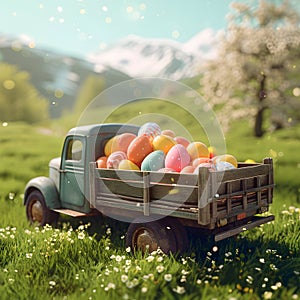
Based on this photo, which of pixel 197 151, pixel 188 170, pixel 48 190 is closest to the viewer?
pixel 188 170

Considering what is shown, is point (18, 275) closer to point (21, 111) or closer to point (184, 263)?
point (184, 263)

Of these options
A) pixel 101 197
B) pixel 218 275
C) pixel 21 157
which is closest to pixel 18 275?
pixel 101 197

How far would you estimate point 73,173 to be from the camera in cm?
592

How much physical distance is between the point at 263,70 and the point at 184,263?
13498 millimetres

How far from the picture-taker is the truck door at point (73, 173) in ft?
18.9

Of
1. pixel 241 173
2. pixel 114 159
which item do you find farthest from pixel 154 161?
pixel 241 173

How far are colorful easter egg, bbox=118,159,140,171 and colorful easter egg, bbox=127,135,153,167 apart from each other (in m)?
0.08

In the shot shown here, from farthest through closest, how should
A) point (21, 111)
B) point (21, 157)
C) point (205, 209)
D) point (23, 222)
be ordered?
point (21, 111), point (21, 157), point (23, 222), point (205, 209)

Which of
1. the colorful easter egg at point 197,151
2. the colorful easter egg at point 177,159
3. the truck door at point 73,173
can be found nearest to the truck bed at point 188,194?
the colorful easter egg at point 177,159

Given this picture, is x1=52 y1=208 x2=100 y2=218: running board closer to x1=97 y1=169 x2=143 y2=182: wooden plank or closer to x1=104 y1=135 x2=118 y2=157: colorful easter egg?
x1=97 y1=169 x2=143 y2=182: wooden plank

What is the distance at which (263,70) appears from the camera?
16656mm

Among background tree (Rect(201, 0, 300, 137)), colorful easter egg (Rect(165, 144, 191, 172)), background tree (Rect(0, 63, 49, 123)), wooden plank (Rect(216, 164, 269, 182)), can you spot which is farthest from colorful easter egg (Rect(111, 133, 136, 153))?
background tree (Rect(0, 63, 49, 123))

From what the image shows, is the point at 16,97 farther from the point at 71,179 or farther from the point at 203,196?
the point at 203,196

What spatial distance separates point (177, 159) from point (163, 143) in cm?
43
